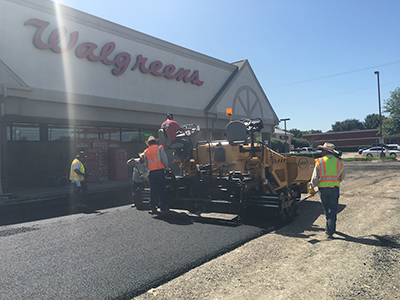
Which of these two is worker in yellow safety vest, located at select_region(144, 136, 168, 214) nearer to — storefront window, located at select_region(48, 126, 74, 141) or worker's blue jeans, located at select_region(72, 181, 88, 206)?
worker's blue jeans, located at select_region(72, 181, 88, 206)

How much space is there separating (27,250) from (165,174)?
3317 millimetres

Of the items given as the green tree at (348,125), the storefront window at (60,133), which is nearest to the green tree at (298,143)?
the storefront window at (60,133)

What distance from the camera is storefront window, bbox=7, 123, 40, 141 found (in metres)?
15.0

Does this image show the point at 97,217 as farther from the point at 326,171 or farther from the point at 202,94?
the point at 202,94

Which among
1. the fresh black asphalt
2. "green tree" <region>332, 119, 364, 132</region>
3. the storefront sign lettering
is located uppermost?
"green tree" <region>332, 119, 364, 132</region>

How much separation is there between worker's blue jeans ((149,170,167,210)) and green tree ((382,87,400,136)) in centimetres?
4879

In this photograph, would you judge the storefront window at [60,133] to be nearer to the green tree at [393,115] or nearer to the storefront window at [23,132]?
the storefront window at [23,132]

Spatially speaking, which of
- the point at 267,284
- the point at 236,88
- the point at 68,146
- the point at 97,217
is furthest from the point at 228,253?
the point at 236,88

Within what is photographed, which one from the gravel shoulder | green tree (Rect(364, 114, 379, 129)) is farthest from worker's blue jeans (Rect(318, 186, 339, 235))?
green tree (Rect(364, 114, 379, 129))

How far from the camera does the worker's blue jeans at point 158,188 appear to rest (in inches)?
283

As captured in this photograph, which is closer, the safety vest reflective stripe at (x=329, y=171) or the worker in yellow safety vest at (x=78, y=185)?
the safety vest reflective stripe at (x=329, y=171)

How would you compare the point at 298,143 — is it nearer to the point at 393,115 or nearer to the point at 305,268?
the point at 393,115

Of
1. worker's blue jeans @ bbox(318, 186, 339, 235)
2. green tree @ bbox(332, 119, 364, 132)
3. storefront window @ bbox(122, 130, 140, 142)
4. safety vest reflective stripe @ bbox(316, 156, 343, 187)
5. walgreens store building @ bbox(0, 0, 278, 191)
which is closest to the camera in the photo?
worker's blue jeans @ bbox(318, 186, 339, 235)

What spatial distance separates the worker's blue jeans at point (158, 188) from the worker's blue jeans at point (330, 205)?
10.7 ft
